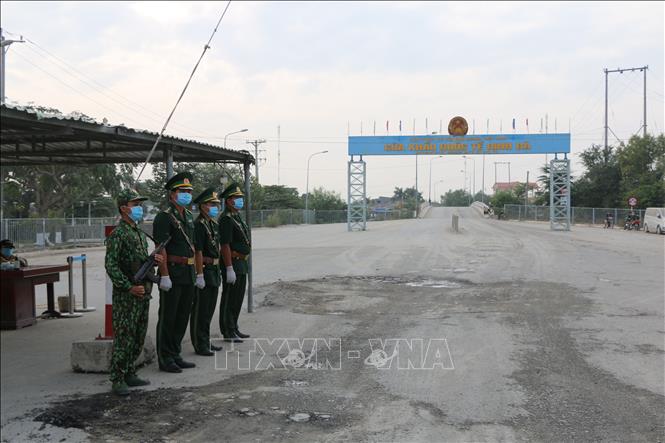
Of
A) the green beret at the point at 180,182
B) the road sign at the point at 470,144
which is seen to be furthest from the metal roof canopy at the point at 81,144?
the road sign at the point at 470,144

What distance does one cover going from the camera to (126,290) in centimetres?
570

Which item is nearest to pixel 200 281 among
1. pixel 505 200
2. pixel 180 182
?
pixel 180 182

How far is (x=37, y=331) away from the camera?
860cm

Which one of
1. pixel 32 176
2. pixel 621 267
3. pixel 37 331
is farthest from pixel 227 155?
pixel 32 176

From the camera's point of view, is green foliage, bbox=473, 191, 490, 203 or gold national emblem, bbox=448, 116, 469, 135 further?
green foliage, bbox=473, 191, 490, 203

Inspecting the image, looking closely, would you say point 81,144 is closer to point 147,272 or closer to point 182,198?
point 182,198

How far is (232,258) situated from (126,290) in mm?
2329

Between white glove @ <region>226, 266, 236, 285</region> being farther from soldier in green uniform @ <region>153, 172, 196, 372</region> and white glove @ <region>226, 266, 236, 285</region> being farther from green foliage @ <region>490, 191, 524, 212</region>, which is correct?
green foliage @ <region>490, 191, 524, 212</region>

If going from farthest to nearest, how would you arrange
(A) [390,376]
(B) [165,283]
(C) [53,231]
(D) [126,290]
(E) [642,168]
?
(E) [642,168], (C) [53,231], (A) [390,376], (B) [165,283], (D) [126,290]

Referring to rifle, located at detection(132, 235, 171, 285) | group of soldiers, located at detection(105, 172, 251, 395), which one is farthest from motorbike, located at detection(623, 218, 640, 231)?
rifle, located at detection(132, 235, 171, 285)

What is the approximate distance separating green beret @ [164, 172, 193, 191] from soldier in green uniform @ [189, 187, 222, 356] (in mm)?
673

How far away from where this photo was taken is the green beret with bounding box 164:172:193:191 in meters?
6.43

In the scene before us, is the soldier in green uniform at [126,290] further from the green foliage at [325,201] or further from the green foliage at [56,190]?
the green foliage at [325,201]

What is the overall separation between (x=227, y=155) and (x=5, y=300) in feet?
12.4
